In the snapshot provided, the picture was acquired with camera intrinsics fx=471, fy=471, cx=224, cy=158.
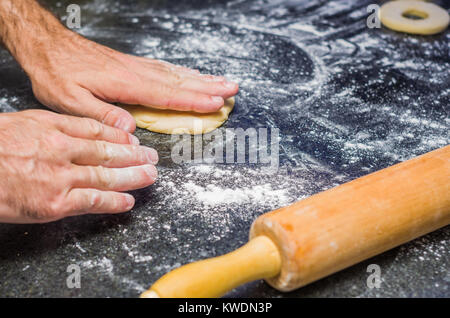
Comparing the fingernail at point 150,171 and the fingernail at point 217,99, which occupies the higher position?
the fingernail at point 217,99

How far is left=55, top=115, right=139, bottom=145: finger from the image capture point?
3.94 feet

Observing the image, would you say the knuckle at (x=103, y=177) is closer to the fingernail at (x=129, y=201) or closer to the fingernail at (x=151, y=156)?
the fingernail at (x=129, y=201)

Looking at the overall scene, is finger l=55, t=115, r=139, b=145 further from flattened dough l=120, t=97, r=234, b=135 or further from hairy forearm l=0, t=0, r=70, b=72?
hairy forearm l=0, t=0, r=70, b=72

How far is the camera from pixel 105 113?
4.88ft

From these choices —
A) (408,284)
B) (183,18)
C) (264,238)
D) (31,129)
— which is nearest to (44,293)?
(31,129)

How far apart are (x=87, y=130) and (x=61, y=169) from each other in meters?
0.16

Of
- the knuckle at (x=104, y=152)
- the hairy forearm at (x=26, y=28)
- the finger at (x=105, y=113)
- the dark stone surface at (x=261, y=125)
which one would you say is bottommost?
the dark stone surface at (x=261, y=125)

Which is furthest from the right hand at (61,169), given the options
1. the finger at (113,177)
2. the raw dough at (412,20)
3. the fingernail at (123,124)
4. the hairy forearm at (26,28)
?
the raw dough at (412,20)

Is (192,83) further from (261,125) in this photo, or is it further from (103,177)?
(103,177)

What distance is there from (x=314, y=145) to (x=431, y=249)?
49cm

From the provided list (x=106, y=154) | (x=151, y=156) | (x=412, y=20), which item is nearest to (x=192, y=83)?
(x=151, y=156)

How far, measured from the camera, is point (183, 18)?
2322 mm

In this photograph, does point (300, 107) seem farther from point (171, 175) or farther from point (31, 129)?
point (31, 129)

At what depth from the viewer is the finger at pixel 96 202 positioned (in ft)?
3.62
